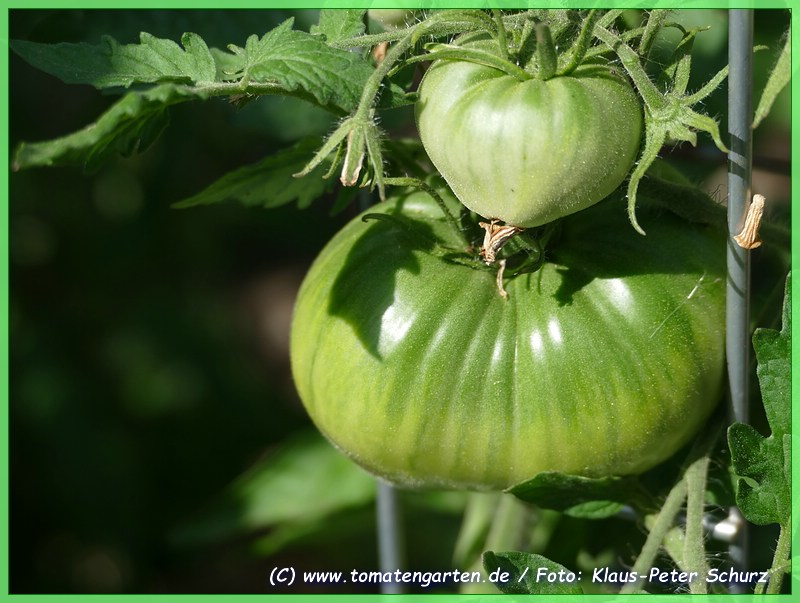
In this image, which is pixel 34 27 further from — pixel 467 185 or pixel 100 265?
pixel 100 265

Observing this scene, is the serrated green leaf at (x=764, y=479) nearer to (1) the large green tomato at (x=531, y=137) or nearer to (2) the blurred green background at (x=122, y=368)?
(1) the large green tomato at (x=531, y=137)

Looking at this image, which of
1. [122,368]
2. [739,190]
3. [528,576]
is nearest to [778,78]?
[739,190]

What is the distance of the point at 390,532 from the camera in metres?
1.16

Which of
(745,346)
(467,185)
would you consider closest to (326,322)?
(467,185)

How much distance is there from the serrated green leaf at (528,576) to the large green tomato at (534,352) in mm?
80

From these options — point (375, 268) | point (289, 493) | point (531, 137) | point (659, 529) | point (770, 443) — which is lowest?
point (289, 493)

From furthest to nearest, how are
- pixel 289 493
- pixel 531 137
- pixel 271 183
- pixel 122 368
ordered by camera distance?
pixel 122 368, pixel 289 493, pixel 271 183, pixel 531 137

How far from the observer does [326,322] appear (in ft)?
2.80

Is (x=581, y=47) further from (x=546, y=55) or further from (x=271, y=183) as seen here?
(x=271, y=183)

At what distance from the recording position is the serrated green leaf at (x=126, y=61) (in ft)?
2.44

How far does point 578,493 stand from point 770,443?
0.55 feet

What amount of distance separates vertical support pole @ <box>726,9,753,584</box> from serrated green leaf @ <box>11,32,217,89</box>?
38 centimetres

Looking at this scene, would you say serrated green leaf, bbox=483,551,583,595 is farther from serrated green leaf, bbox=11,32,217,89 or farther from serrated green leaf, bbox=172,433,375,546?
serrated green leaf, bbox=172,433,375,546

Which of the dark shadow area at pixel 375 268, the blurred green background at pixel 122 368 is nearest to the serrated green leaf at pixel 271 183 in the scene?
the dark shadow area at pixel 375 268
